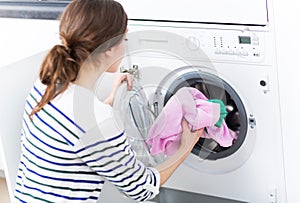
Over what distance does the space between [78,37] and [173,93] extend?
0.66m

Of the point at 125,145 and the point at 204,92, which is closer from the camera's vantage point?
the point at 125,145

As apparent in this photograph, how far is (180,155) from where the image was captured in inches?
67.8

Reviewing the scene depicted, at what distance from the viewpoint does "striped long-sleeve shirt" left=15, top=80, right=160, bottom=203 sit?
55.5 inches

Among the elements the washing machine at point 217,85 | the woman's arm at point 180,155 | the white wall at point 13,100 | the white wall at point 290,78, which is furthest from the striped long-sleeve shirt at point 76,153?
the white wall at point 290,78

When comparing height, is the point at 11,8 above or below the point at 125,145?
above

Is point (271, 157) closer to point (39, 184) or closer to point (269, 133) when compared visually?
point (269, 133)

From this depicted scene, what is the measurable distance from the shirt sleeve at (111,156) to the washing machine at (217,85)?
1.27 feet

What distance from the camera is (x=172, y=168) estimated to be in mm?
1652

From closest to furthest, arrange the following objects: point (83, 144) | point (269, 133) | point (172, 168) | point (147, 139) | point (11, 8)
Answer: point (83, 144)
point (172, 168)
point (269, 133)
point (147, 139)
point (11, 8)

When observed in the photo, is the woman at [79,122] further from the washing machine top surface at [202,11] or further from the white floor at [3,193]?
the white floor at [3,193]

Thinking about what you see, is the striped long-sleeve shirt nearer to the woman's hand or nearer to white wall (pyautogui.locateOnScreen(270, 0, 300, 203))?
the woman's hand

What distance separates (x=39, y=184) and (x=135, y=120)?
0.58 metres

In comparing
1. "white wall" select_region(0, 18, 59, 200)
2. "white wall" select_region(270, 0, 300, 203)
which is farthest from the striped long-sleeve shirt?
"white wall" select_region(270, 0, 300, 203)

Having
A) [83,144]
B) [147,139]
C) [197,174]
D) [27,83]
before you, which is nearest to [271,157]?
[197,174]
